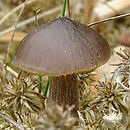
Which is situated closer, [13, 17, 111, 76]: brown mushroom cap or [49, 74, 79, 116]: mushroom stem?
[13, 17, 111, 76]: brown mushroom cap

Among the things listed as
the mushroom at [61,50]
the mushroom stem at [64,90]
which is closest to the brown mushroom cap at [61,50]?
the mushroom at [61,50]

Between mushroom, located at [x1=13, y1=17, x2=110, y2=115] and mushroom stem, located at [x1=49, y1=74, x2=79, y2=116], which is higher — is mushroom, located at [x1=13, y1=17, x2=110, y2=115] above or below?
above

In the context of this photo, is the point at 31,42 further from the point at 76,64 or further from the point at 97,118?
the point at 97,118

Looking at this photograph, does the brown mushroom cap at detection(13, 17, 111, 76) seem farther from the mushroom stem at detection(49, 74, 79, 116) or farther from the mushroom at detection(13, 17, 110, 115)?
the mushroom stem at detection(49, 74, 79, 116)

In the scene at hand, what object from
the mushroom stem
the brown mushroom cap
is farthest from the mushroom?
the mushroom stem

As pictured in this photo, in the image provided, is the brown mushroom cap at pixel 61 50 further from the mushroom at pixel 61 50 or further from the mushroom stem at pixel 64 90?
the mushroom stem at pixel 64 90

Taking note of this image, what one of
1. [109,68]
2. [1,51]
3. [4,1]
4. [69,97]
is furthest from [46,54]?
[4,1]
